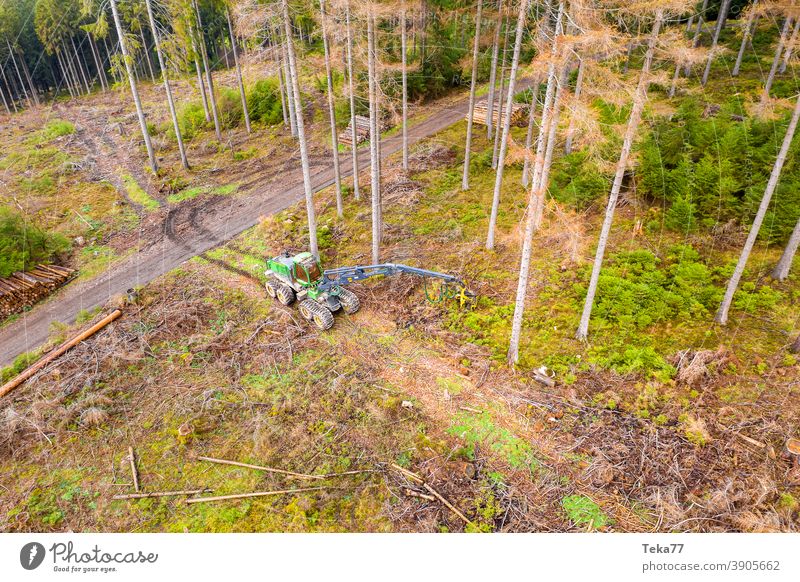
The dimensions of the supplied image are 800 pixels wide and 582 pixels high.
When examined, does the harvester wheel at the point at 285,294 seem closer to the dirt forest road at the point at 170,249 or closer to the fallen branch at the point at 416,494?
the dirt forest road at the point at 170,249

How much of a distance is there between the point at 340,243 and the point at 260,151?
16827mm

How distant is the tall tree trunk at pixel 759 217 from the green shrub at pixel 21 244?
29.1 metres

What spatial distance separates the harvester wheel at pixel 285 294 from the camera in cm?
1753

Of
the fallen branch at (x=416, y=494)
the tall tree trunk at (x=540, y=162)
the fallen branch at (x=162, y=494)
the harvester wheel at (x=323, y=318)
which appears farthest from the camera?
the harvester wheel at (x=323, y=318)

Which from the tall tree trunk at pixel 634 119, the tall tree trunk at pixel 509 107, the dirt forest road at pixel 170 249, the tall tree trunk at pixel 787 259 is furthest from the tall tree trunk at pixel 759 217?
the dirt forest road at pixel 170 249

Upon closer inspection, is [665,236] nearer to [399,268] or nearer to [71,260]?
[399,268]

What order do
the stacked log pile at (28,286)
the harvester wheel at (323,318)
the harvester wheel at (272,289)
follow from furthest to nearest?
the stacked log pile at (28,286), the harvester wheel at (272,289), the harvester wheel at (323,318)

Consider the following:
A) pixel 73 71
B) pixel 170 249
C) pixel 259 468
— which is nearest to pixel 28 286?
pixel 170 249

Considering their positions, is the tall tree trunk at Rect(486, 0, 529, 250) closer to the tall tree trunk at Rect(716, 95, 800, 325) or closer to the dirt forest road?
the tall tree trunk at Rect(716, 95, 800, 325)

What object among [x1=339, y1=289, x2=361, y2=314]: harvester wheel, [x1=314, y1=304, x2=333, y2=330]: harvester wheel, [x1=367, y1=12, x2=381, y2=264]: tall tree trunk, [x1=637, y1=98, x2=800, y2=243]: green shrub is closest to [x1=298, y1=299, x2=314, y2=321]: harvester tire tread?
[x1=314, y1=304, x2=333, y2=330]: harvester wheel

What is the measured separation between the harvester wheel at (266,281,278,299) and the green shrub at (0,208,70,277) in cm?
1238

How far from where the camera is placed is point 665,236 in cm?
1859

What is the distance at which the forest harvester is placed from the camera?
1638cm
